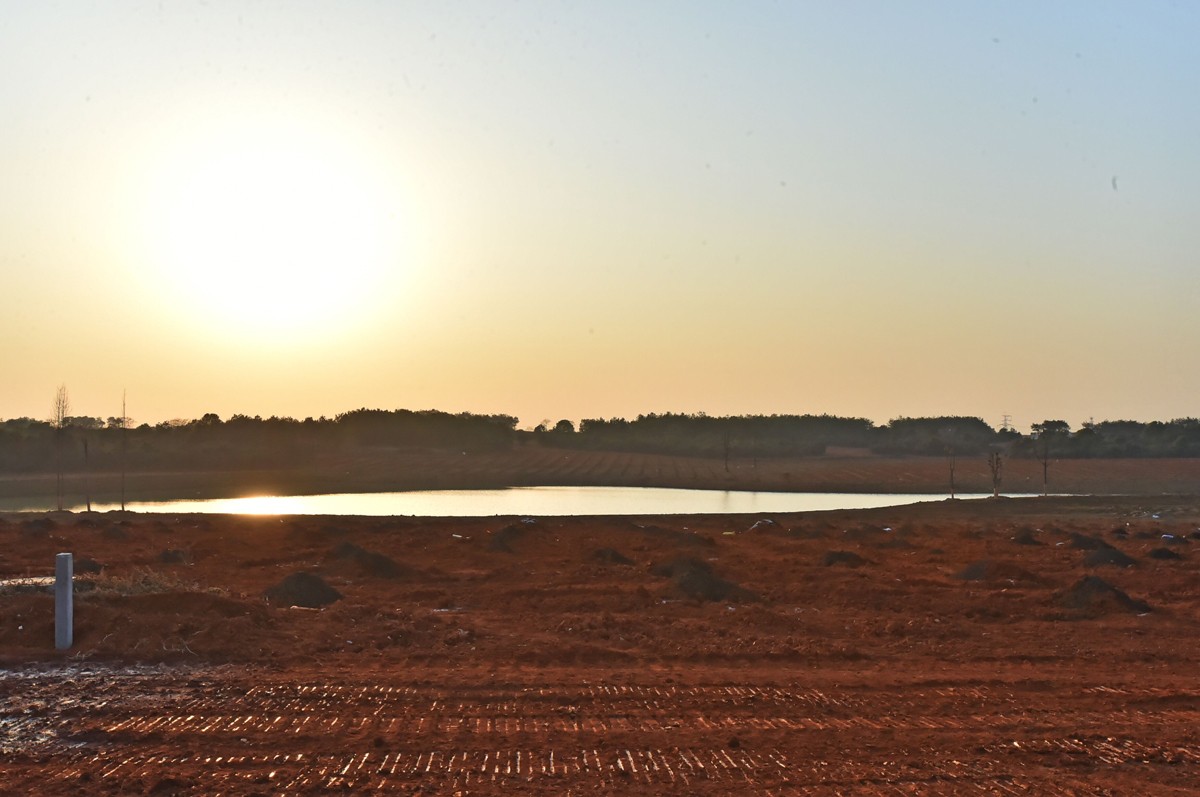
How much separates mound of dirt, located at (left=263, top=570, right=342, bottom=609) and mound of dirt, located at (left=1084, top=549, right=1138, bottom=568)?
15.7 meters

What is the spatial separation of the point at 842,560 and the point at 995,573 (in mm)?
3374

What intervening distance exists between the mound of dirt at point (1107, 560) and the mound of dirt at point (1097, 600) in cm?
589

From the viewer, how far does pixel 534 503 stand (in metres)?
54.6

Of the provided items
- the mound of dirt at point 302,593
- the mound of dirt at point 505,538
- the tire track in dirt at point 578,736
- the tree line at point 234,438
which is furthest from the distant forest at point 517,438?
the tire track in dirt at point 578,736

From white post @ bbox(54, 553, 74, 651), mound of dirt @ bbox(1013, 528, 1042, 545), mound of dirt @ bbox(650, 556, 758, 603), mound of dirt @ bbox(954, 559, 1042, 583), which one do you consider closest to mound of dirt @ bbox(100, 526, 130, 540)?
mound of dirt @ bbox(650, 556, 758, 603)

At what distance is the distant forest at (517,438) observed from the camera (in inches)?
3219

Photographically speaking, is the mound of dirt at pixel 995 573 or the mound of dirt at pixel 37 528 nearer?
the mound of dirt at pixel 995 573

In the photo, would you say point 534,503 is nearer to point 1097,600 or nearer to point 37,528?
point 37,528

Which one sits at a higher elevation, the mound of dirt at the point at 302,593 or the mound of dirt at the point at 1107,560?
the mound of dirt at the point at 302,593

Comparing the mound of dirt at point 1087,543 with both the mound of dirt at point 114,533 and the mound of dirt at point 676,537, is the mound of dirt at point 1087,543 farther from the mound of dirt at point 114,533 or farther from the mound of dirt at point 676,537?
the mound of dirt at point 114,533

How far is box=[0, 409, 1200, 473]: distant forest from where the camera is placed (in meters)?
81.8

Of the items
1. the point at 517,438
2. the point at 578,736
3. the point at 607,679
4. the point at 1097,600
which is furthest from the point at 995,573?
the point at 517,438

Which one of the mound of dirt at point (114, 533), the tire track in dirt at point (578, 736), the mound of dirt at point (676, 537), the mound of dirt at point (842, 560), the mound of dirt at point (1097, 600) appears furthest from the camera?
the mound of dirt at point (114, 533)

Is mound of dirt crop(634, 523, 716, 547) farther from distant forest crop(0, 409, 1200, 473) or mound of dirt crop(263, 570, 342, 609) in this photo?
distant forest crop(0, 409, 1200, 473)
